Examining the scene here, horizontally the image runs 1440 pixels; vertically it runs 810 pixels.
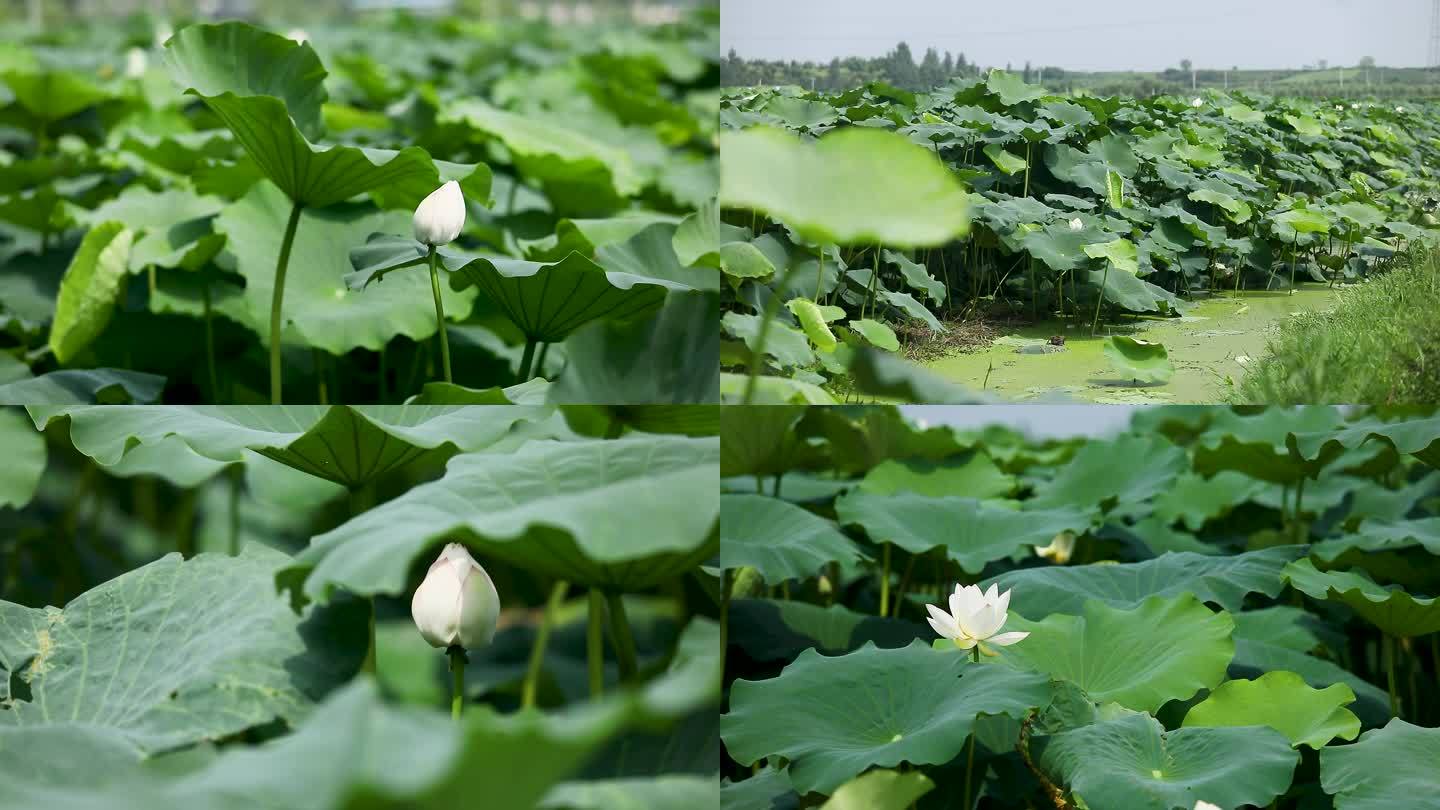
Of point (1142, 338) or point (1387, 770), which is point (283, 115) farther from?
point (1387, 770)

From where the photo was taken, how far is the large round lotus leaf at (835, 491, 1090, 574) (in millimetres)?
1249

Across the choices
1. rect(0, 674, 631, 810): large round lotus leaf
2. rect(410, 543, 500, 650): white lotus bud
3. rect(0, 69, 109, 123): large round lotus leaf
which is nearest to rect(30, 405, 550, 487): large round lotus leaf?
rect(410, 543, 500, 650): white lotus bud

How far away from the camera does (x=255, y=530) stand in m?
1.71

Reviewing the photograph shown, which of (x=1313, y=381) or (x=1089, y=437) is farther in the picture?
(x=1089, y=437)

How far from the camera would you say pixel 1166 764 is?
0.91 m

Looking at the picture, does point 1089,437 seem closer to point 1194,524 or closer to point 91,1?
point 1194,524

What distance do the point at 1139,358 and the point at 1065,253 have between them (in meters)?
0.13

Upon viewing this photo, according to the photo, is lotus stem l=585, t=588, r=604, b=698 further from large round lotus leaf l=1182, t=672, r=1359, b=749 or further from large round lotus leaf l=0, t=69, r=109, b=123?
large round lotus leaf l=0, t=69, r=109, b=123

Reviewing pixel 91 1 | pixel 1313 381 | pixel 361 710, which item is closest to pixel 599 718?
pixel 361 710

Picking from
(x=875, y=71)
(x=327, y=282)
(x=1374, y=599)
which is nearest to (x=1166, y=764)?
(x=1374, y=599)

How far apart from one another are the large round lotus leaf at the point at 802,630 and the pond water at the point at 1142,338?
0.88 ft

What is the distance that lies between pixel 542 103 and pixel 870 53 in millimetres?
2192

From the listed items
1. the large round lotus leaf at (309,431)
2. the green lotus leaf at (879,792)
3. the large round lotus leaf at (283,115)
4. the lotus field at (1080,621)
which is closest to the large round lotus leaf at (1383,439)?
the lotus field at (1080,621)

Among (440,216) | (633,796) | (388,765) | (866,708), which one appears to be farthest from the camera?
(440,216)
